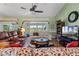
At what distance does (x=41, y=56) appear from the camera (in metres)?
2.65

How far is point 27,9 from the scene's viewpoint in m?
2.59

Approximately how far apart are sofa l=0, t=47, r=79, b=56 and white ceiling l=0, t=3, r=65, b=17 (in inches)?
22.7

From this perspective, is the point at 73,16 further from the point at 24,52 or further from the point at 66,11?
the point at 24,52

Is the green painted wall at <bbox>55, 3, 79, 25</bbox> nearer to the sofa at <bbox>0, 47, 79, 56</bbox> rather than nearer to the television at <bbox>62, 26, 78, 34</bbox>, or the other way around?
the television at <bbox>62, 26, 78, 34</bbox>

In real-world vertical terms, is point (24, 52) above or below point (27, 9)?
below

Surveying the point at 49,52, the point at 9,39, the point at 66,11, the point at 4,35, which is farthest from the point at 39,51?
the point at 66,11

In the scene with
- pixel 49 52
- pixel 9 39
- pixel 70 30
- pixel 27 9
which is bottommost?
pixel 49 52

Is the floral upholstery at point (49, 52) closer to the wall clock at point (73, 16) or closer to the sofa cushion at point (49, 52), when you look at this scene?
the sofa cushion at point (49, 52)

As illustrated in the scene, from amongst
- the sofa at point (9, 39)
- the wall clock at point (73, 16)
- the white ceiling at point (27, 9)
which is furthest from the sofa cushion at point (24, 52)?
the wall clock at point (73, 16)

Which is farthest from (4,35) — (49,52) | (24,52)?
(49,52)

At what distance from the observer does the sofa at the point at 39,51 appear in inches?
103

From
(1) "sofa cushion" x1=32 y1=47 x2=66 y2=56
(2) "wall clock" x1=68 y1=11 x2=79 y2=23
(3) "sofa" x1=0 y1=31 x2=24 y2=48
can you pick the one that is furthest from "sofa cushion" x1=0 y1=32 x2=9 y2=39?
→ (2) "wall clock" x1=68 y1=11 x2=79 y2=23

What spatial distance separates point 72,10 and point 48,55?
87 cm

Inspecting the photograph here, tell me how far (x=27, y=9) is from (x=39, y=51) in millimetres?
743
